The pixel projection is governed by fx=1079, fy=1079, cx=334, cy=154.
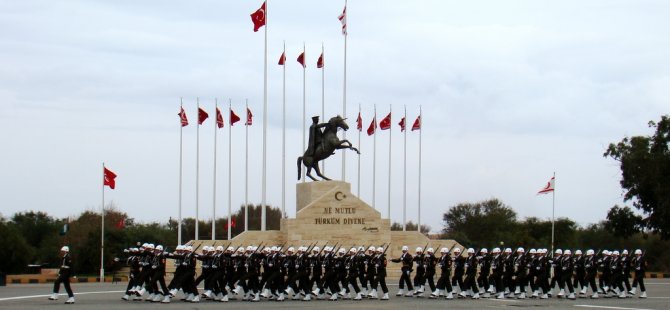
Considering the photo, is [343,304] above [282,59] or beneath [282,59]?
beneath

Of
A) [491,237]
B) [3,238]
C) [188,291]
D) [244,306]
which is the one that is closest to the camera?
[244,306]

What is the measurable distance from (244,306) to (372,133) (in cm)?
2644

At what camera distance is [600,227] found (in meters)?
82.8

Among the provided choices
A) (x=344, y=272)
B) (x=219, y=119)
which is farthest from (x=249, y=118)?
(x=344, y=272)

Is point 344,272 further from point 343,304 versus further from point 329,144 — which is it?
point 329,144

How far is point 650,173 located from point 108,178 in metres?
28.1

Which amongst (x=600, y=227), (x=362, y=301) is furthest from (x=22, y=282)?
(x=600, y=227)

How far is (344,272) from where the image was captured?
1187 inches

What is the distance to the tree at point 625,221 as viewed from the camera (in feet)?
192

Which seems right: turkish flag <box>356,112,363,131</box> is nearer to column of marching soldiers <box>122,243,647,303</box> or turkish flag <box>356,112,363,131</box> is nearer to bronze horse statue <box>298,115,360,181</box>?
bronze horse statue <box>298,115,360,181</box>

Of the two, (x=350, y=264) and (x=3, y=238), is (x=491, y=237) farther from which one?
(x=350, y=264)

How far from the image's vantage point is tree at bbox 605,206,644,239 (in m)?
58.5

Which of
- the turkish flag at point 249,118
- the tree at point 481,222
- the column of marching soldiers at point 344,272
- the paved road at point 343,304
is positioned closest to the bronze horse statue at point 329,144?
the turkish flag at point 249,118

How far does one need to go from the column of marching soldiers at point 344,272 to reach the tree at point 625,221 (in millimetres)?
26778
